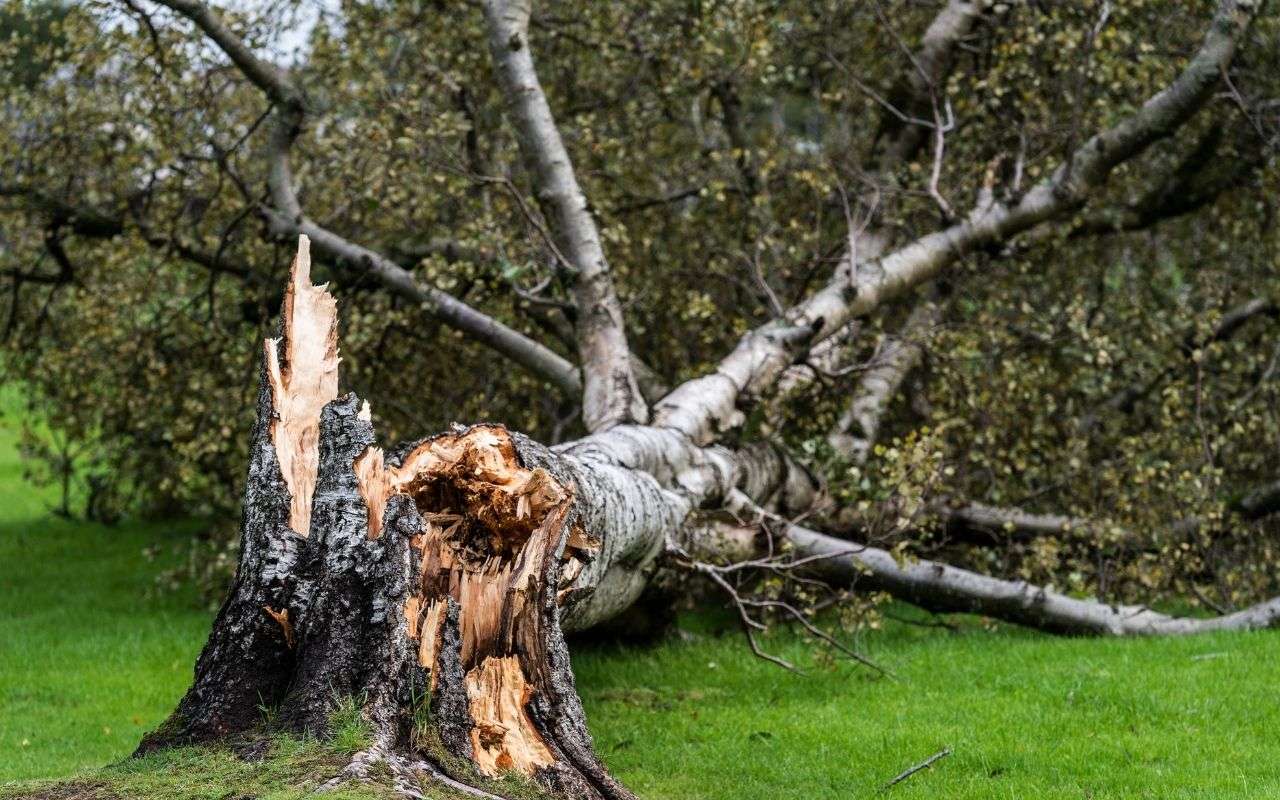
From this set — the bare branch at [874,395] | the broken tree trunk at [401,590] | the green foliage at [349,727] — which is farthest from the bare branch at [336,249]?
the green foliage at [349,727]

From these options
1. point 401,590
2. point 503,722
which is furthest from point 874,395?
point 401,590

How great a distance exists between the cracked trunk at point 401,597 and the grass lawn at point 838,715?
1.24 feet

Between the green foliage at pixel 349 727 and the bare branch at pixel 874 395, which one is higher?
the bare branch at pixel 874 395

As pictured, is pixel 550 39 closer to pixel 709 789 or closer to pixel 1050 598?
pixel 1050 598

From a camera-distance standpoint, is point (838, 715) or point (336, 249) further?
point (336, 249)

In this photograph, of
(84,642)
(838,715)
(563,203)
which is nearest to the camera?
(838,715)

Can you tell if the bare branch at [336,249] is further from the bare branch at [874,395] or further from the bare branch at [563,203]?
the bare branch at [874,395]

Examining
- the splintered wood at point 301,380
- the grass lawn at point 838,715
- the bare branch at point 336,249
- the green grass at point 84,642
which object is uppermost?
the bare branch at point 336,249

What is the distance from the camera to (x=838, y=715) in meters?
7.48

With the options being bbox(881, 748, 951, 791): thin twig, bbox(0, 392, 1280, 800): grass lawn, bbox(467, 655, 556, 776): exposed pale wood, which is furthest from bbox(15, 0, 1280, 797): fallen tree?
bbox(881, 748, 951, 791): thin twig

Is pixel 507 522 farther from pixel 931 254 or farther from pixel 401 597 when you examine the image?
pixel 931 254

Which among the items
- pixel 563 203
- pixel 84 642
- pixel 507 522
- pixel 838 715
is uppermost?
pixel 563 203

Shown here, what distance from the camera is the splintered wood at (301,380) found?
534 centimetres

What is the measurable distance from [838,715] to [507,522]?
2.88 m
